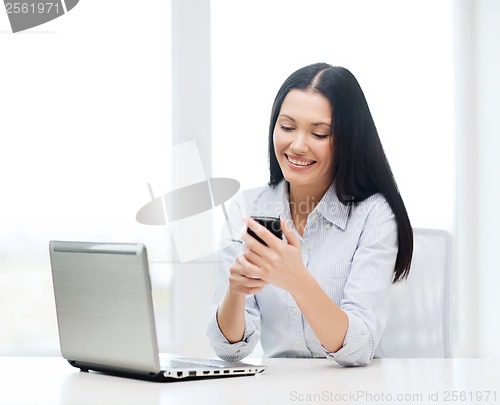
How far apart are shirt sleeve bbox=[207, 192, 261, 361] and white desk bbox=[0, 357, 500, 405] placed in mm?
114

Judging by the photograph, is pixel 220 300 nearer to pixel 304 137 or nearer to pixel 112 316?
pixel 304 137

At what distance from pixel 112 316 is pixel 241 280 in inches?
12.0

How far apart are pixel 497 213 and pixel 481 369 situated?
72.8 inches

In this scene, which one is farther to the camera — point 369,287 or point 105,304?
point 369,287

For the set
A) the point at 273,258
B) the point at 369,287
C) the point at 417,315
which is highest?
the point at 273,258

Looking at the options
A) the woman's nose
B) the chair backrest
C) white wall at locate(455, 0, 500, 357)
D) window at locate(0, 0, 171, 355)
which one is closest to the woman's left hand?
the woman's nose

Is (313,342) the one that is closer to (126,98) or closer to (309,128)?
(309,128)

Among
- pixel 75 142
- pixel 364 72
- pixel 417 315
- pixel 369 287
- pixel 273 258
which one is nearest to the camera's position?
pixel 273 258

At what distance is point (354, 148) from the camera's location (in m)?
1.79

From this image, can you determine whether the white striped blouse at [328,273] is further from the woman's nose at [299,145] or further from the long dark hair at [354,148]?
the woman's nose at [299,145]

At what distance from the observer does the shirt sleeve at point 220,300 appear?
1.64 metres

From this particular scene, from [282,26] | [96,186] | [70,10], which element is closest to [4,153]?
[96,186]

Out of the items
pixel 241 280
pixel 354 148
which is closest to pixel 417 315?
pixel 354 148

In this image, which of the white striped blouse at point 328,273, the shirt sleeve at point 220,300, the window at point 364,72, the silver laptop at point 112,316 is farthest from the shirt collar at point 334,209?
the window at point 364,72
